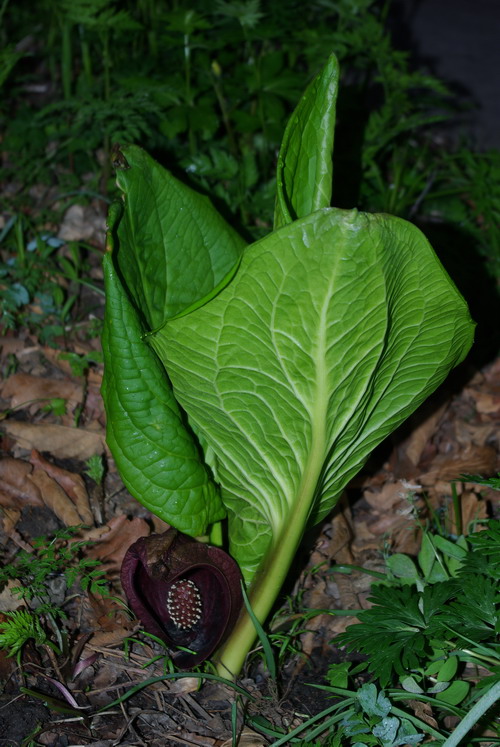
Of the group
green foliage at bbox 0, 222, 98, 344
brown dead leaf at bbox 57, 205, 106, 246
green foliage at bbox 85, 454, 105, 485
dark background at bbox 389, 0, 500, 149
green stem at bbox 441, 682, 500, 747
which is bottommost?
green foliage at bbox 85, 454, 105, 485

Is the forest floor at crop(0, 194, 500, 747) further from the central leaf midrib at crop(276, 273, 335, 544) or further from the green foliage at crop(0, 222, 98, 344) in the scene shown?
the central leaf midrib at crop(276, 273, 335, 544)

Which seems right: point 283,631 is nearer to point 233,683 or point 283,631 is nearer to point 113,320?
point 233,683

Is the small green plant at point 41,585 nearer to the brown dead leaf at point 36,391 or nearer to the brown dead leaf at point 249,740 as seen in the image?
the brown dead leaf at point 249,740

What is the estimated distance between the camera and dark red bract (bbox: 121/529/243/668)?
159cm

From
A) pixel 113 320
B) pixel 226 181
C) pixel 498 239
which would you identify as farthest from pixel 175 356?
pixel 498 239

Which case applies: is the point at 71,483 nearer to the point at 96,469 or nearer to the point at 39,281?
the point at 96,469

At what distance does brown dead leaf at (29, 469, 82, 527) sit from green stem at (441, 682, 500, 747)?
1062 mm

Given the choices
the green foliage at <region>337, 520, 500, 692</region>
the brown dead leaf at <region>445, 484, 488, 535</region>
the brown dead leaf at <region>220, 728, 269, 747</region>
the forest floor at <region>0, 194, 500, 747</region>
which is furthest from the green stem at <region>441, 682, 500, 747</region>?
the brown dead leaf at <region>445, 484, 488, 535</region>

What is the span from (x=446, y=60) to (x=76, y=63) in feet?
11.2

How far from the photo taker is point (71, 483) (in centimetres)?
208

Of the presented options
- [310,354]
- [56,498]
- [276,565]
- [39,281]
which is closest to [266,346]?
[310,354]

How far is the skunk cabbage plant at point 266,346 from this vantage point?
1253 mm

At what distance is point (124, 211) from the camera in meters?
1.51

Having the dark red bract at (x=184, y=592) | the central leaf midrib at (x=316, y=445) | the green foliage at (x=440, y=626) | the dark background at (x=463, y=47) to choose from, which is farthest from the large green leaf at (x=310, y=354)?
the dark background at (x=463, y=47)
